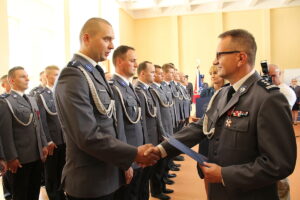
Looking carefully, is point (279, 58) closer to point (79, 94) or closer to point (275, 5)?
point (275, 5)

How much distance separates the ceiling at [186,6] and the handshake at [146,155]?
10161 mm

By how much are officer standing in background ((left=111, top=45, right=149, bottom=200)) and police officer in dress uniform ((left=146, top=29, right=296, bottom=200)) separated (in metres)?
1.08

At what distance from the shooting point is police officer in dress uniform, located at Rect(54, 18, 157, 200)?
59.8 inches

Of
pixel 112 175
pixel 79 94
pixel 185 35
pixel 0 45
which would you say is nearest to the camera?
pixel 79 94

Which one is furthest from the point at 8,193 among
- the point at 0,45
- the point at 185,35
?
the point at 185,35

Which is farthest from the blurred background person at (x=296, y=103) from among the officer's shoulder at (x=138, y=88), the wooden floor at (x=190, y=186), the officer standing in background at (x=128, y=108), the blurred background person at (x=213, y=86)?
the officer standing in background at (x=128, y=108)

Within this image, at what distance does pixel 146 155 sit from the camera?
1.74 metres

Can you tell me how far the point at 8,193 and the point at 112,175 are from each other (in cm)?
260

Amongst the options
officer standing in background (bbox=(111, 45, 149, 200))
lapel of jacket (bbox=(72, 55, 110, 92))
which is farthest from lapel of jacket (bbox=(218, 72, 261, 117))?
officer standing in background (bbox=(111, 45, 149, 200))

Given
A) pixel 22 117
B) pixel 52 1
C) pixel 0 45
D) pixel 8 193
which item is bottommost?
pixel 8 193

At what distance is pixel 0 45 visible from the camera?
415cm

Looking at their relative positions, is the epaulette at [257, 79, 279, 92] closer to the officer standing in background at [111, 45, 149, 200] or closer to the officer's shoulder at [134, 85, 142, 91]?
the officer standing in background at [111, 45, 149, 200]

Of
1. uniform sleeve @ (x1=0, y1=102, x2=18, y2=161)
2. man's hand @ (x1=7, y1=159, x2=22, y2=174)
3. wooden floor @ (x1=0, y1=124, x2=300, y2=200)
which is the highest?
uniform sleeve @ (x1=0, y1=102, x2=18, y2=161)

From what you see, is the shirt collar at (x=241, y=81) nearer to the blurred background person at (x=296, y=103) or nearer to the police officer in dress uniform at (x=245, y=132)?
the police officer in dress uniform at (x=245, y=132)
